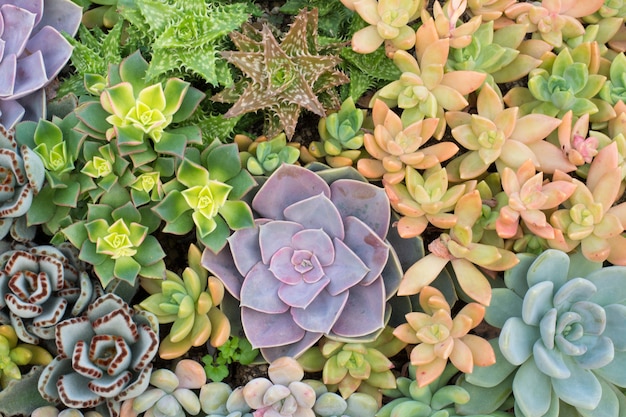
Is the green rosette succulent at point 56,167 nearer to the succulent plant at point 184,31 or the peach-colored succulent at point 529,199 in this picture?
the succulent plant at point 184,31

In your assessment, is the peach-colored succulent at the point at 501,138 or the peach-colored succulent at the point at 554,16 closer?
the peach-colored succulent at the point at 501,138

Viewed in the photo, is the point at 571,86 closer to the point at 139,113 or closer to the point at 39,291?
the point at 139,113

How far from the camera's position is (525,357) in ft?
4.27

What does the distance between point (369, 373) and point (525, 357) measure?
1.07 feet

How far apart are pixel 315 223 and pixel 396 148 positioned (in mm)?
240

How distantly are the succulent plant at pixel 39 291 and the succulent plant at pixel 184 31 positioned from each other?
446 millimetres

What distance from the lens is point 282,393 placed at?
130cm

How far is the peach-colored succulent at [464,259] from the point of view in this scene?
1.30 meters

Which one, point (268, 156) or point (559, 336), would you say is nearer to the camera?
point (559, 336)

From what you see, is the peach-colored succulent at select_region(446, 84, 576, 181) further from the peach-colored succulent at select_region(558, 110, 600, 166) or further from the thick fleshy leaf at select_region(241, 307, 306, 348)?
the thick fleshy leaf at select_region(241, 307, 306, 348)

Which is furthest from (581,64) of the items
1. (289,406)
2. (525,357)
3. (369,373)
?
(289,406)

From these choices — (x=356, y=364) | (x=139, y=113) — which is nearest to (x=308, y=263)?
(x=356, y=364)

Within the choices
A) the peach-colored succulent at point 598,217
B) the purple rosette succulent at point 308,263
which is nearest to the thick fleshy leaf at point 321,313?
the purple rosette succulent at point 308,263

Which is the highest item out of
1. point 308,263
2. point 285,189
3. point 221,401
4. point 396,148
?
point 396,148
